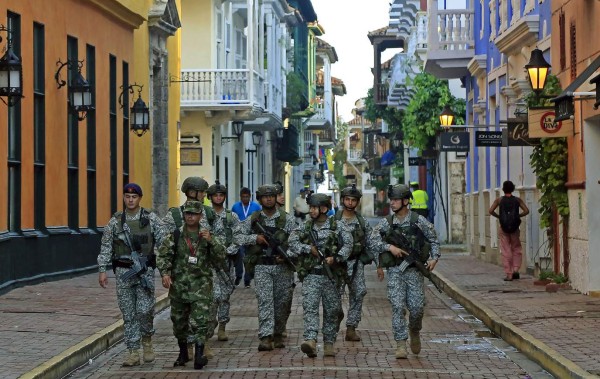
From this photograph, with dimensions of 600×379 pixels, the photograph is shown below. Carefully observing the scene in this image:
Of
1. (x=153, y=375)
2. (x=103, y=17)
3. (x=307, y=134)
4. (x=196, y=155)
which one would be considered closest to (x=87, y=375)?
(x=153, y=375)

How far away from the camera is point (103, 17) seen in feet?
95.2

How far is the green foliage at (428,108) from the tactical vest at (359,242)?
30.7 m

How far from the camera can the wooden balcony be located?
36.4m

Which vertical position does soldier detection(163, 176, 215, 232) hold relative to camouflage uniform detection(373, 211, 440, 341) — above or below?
above

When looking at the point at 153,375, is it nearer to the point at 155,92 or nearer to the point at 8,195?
the point at 8,195

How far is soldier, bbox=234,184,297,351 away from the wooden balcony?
2084 cm

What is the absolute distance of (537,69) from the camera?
21828 millimetres

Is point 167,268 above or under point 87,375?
above

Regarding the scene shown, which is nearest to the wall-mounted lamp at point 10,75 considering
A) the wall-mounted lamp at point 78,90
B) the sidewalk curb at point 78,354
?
the sidewalk curb at point 78,354

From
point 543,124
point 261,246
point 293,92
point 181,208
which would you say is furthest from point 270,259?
point 293,92

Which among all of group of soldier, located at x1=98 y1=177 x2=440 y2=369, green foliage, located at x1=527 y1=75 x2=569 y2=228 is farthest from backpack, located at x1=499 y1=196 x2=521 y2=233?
group of soldier, located at x1=98 y1=177 x2=440 y2=369

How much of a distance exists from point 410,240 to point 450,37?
73.1 feet

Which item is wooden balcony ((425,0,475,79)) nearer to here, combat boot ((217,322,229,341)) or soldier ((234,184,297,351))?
combat boot ((217,322,229,341))

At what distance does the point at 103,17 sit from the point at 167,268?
1560cm
